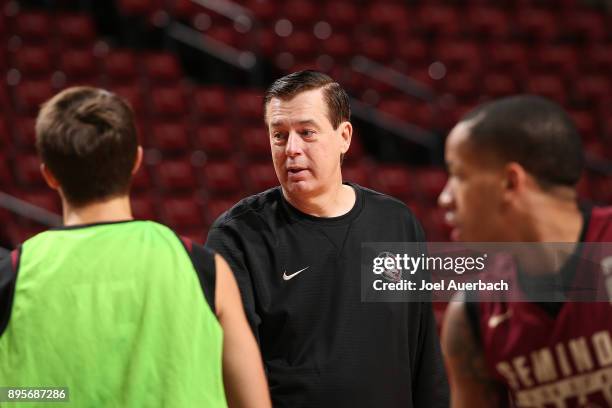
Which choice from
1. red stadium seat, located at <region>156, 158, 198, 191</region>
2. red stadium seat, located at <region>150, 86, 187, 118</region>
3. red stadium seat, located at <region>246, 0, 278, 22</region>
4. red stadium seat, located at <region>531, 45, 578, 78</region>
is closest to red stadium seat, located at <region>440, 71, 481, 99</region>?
red stadium seat, located at <region>531, 45, 578, 78</region>

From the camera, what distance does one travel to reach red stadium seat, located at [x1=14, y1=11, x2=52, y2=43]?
8.73 m

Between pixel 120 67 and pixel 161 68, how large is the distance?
1.44 feet

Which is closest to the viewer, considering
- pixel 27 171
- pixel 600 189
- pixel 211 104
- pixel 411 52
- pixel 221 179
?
pixel 27 171

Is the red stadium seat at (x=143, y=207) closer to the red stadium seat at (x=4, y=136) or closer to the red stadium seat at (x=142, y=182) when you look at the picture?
the red stadium seat at (x=142, y=182)

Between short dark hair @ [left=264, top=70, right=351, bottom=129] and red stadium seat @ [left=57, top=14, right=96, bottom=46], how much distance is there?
21.5 ft

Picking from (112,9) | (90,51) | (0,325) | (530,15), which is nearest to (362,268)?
(0,325)

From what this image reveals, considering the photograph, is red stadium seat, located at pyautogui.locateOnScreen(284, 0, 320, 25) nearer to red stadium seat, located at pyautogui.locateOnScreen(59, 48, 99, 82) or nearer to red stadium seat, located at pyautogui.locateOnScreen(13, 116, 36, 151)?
red stadium seat, located at pyautogui.locateOnScreen(59, 48, 99, 82)

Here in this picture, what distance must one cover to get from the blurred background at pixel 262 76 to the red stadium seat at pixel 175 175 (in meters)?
0.01

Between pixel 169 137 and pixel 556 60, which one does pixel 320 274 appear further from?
pixel 556 60

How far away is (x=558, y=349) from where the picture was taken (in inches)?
75.2

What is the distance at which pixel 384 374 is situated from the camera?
103 inches

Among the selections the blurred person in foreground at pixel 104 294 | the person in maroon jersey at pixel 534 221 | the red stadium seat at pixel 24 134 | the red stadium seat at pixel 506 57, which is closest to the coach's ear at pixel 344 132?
the person in maroon jersey at pixel 534 221

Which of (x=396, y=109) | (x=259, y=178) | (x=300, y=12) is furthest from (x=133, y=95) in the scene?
(x=396, y=109)

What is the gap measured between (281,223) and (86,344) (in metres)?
1.02
